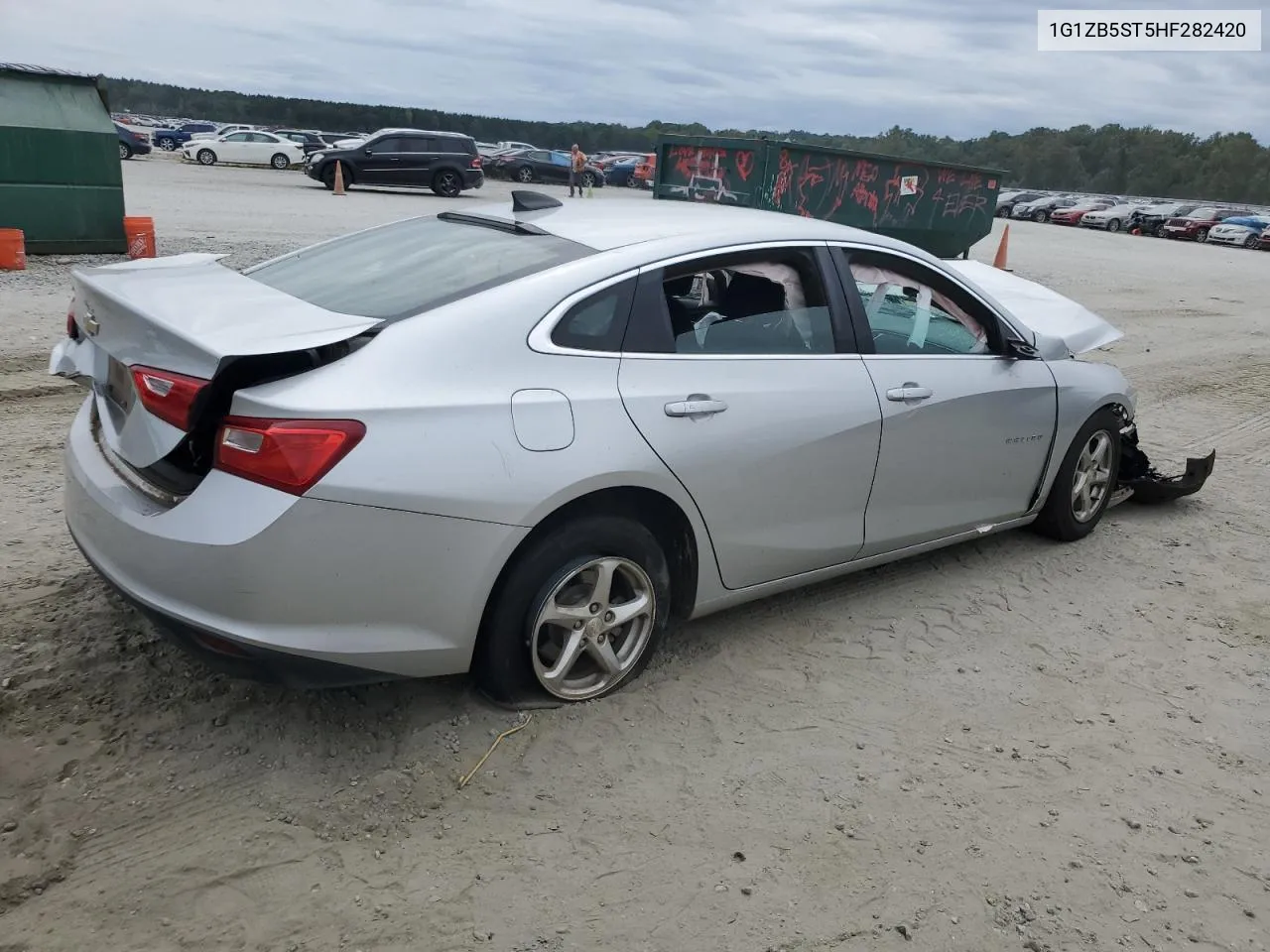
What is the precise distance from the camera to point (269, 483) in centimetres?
272

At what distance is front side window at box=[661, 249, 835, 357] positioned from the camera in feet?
11.9

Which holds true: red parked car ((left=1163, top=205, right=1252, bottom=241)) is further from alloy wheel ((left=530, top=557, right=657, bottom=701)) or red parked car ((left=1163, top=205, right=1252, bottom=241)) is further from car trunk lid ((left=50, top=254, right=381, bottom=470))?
car trunk lid ((left=50, top=254, right=381, bottom=470))

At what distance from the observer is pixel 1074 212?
4075cm

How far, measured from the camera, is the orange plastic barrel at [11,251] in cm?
1055

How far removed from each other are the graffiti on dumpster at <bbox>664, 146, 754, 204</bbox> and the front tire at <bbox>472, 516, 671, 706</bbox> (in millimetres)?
10351

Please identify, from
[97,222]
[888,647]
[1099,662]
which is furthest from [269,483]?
[97,222]

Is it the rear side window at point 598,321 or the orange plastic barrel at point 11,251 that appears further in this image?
the orange plastic barrel at point 11,251

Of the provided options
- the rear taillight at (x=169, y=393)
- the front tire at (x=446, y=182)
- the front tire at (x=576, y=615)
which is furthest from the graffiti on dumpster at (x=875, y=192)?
the front tire at (x=446, y=182)

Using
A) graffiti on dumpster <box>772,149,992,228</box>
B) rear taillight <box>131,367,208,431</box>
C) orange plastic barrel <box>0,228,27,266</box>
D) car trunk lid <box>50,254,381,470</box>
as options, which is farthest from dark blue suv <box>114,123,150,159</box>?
rear taillight <box>131,367,208,431</box>

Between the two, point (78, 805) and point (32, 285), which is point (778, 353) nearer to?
point (78, 805)

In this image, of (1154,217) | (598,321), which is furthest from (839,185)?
(1154,217)

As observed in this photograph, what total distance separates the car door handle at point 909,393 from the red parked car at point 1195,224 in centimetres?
3727

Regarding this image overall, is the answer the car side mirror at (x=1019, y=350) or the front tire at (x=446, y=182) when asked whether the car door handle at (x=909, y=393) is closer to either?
the car side mirror at (x=1019, y=350)

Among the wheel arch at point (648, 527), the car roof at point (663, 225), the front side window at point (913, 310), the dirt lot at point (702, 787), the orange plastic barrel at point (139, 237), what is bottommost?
the dirt lot at point (702, 787)
